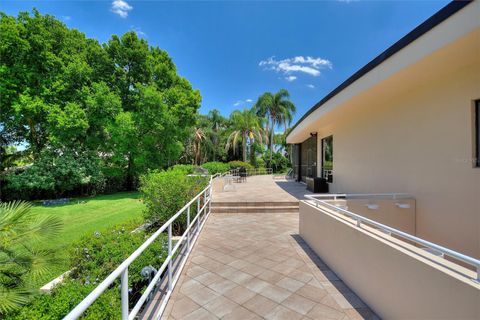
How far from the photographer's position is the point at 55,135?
12281 mm

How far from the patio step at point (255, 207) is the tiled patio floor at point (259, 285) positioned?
8.32 feet

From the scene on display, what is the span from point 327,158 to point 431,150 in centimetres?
581

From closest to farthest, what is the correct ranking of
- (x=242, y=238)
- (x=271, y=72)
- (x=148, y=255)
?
(x=148, y=255) → (x=242, y=238) → (x=271, y=72)

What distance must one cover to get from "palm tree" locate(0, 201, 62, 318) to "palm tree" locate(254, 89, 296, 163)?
26.6 metres

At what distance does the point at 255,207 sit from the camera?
7473mm

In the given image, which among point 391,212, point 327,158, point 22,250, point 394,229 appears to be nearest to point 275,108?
point 327,158

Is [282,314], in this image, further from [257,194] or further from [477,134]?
[257,194]

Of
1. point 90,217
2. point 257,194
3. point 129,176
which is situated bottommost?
point 90,217

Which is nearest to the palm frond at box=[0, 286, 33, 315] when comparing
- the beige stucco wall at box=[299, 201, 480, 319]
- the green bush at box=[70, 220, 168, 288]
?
the green bush at box=[70, 220, 168, 288]

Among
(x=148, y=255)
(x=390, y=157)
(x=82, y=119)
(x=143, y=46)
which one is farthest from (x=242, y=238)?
(x=143, y=46)

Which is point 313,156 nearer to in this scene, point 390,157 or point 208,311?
point 390,157

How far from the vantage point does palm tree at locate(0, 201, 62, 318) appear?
1966 mm

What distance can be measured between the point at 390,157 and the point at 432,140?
1.24m

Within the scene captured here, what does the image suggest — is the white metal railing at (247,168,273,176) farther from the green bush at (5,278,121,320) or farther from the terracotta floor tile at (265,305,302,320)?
the green bush at (5,278,121,320)
